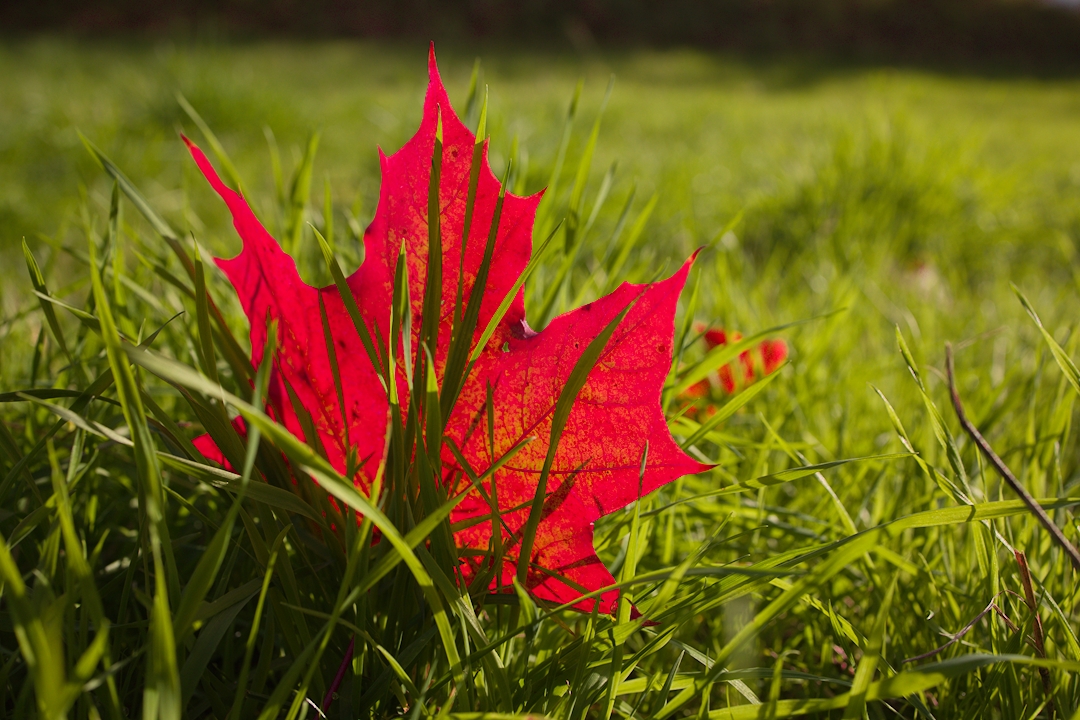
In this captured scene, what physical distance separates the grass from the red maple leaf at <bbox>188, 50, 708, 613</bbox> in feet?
0.11

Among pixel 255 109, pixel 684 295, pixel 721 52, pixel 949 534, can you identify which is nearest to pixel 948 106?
pixel 721 52

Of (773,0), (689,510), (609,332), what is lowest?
(689,510)

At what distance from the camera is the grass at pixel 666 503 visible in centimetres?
35

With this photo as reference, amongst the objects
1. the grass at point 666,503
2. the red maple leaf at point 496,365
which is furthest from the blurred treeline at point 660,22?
the red maple leaf at point 496,365

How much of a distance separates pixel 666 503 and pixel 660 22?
11.3 meters

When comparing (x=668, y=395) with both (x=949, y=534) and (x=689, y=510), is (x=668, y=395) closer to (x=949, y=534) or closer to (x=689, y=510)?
(x=689, y=510)

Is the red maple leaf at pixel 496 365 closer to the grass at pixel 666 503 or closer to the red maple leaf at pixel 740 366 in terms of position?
the grass at pixel 666 503

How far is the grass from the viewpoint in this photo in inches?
13.8

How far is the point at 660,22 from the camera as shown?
34.7ft

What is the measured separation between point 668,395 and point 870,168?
153 cm

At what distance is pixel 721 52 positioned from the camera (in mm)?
9430

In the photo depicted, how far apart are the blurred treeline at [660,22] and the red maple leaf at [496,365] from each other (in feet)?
32.7

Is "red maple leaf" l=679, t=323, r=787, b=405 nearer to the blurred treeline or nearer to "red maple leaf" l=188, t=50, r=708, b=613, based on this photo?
"red maple leaf" l=188, t=50, r=708, b=613

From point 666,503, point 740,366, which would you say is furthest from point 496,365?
point 740,366
